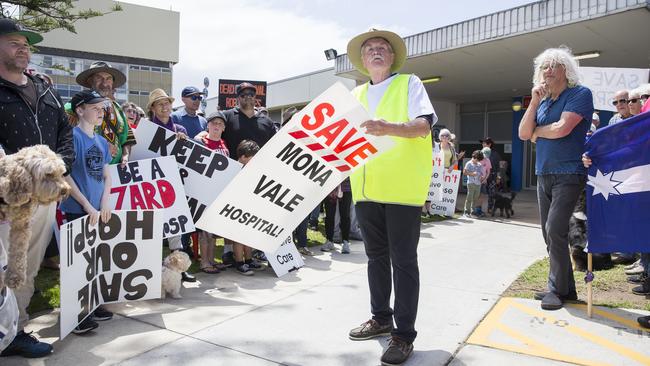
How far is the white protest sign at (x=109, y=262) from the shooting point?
3.22 m

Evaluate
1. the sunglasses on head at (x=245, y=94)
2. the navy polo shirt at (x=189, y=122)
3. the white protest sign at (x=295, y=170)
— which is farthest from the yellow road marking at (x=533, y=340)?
the navy polo shirt at (x=189, y=122)

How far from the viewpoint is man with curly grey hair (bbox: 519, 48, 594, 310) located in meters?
3.90

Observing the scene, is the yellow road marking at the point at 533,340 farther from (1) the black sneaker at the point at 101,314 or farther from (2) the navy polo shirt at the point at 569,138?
(1) the black sneaker at the point at 101,314

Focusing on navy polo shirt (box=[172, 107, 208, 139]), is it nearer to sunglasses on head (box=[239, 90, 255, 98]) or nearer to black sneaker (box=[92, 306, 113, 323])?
sunglasses on head (box=[239, 90, 255, 98])

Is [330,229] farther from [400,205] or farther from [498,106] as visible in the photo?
[498,106]

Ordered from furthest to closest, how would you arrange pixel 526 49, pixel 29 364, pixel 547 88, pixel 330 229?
1. pixel 526 49
2. pixel 330 229
3. pixel 547 88
4. pixel 29 364

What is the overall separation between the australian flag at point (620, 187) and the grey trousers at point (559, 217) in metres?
0.16

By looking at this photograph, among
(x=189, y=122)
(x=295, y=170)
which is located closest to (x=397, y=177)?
(x=295, y=170)

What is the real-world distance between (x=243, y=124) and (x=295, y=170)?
3.22 metres

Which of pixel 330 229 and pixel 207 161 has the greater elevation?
pixel 207 161

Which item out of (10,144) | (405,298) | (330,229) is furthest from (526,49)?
(10,144)

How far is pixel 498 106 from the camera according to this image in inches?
900

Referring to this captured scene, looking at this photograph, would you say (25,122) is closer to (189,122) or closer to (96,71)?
(96,71)

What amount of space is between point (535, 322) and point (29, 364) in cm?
362
